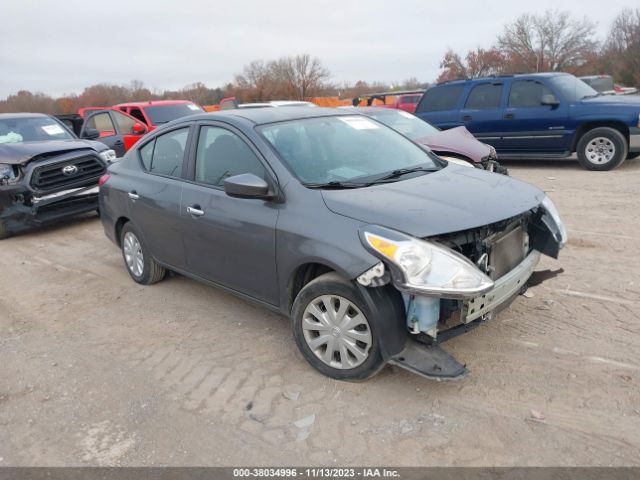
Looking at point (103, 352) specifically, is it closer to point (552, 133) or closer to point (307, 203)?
point (307, 203)

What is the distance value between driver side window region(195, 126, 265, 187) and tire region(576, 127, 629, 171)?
8300 mm

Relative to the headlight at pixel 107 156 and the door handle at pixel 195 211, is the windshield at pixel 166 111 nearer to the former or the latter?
the headlight at pixel 107 156

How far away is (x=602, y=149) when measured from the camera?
9938 millimetres

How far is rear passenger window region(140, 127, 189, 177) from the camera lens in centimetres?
457

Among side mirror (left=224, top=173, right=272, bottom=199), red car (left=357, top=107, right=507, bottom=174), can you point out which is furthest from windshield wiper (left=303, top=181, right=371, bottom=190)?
red car (left=357, top=107, right=507, bottom=174)

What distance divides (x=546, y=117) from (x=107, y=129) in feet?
30.0

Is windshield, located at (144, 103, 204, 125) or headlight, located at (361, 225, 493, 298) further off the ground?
windshield, located at (144, 103, 204, 125)

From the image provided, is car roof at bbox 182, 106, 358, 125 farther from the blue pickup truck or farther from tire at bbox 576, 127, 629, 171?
tire at bbox 576, 127, 629, 171

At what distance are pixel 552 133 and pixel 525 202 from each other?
763cm

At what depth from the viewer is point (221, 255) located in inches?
161

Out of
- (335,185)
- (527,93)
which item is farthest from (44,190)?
(527,93)

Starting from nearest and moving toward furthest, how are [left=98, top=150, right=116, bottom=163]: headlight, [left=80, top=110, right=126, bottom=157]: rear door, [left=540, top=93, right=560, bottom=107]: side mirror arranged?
[left=98, top=150, right=116, bottom=163]: headlight, [left=540, top=93, right=560, bottom=107]: side mirror, [left=80, top=110, right=126, bottom=157]: rear door

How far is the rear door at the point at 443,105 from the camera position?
11.4 metres

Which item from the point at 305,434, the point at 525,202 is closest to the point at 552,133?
the point at 525,202
